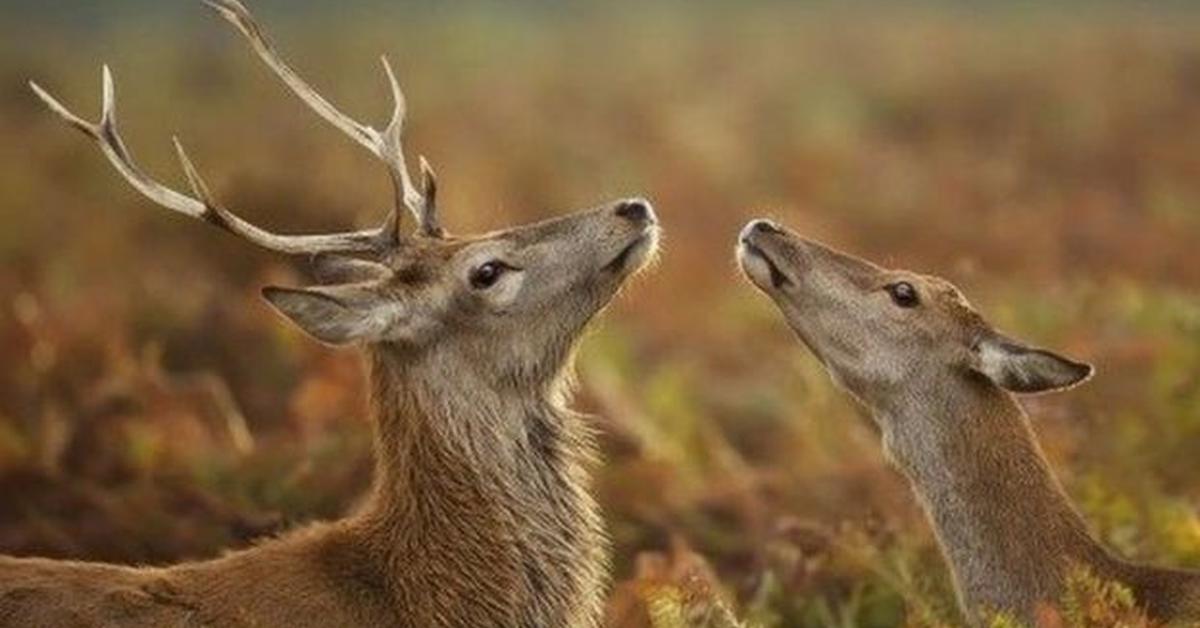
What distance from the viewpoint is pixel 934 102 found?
21.3 meters

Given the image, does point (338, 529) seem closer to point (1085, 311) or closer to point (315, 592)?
point (315, 592)

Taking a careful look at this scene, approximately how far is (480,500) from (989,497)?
138cm

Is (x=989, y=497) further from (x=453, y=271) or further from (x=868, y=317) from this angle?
(x=453, y=271)

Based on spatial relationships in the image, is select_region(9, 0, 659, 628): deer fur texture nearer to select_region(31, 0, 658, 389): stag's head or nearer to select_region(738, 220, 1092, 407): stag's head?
select_region(31, 0, 658, 389): stag's head

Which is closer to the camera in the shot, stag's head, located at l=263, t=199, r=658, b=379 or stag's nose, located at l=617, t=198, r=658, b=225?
stag's head, located at l=263, t=199, r=658, b=379

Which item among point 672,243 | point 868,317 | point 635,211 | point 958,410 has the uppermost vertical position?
point 672,243

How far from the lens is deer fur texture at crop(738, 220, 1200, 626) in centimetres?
735

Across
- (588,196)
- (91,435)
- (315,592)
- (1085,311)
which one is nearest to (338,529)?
(315,592)

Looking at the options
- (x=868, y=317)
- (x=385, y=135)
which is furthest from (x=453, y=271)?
(x=868, y=317)

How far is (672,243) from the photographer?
17.1 meters

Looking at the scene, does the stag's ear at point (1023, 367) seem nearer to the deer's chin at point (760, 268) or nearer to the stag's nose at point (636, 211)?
the deer's chin at point (760, 268)

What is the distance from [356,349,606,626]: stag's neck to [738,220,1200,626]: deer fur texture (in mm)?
889

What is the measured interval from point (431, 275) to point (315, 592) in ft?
3.22

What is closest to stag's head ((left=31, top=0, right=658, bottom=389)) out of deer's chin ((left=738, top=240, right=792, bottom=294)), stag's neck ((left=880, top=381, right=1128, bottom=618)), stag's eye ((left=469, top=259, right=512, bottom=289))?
stag's eye ((left=469, top=259, right=512, bottom=289))
